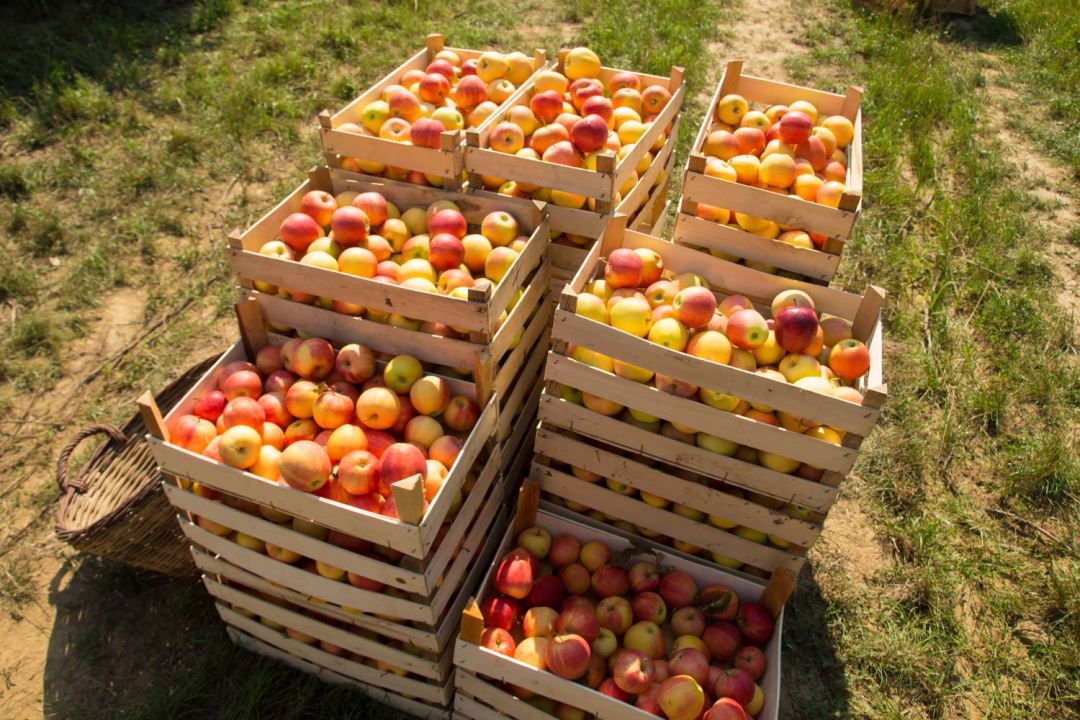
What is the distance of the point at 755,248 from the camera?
10.7 feet

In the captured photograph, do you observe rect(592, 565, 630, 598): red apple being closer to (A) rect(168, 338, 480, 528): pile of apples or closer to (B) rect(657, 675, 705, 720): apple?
(B) rect(657, 675, 705, 720): apple

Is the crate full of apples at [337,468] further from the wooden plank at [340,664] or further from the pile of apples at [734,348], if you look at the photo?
the pile of apples at [734,348]

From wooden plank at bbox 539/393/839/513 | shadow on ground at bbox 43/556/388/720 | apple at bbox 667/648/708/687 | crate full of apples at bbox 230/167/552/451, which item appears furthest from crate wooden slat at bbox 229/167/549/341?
shadow on ground at bbox 43/556/388/720

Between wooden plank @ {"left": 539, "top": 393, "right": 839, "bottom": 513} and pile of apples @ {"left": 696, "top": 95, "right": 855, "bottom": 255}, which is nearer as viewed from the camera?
wooden plank @ {"left": 539, "top": 393, "right": 839, "bottom": 513}

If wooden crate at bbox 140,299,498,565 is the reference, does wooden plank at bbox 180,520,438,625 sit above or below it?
below

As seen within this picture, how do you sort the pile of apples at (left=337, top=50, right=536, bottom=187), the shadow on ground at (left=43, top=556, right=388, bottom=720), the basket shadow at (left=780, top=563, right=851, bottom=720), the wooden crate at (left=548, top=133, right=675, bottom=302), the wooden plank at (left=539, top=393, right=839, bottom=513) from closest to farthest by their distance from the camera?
the wooden plank at (left=539, top=393, right=839, bottom=513)
the shadow on ground at (left=43, top=556, right=388, bottom=720)
the basket shadow at (left=780, top=563, right=851, bottom=720)
the wooden crate at (left=548, top=133, right=675, bottom=302)
the pile of apples at (left=337, top=50, right=536, bottom=187)

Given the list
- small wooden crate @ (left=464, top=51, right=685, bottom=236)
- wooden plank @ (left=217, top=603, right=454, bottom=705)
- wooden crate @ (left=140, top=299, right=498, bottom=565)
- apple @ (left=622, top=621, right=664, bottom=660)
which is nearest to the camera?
wooden crate @ (left=140, top=299, right=498, bottom=565)

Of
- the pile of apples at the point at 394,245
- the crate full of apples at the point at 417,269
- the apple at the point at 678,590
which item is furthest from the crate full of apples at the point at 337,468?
the apple at the point at 678,590

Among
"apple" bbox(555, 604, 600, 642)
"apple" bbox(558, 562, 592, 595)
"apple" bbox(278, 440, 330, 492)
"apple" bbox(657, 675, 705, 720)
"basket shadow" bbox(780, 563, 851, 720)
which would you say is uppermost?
"apple" bbox(278, 440, 330, 492)

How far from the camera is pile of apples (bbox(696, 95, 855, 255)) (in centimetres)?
333

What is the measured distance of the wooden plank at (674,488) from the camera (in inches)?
111

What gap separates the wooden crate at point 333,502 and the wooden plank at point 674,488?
293 mm

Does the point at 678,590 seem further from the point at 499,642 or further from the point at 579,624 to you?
the point at 499,642

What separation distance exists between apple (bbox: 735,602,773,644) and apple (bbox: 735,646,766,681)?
69 mm
